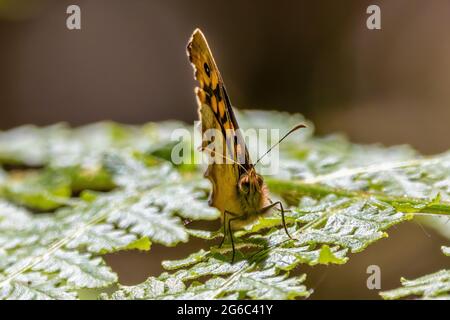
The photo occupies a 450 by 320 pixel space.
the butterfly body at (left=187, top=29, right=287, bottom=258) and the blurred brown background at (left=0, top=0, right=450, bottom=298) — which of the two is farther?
the blurred brown background at (left=0, top=0, right=450, bottom=298)

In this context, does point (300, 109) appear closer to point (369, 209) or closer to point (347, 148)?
point (347, 148)

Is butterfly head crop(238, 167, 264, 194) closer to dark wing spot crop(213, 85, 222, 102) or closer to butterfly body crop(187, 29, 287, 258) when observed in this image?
butterfly body crop(187, 29, 287, 258)

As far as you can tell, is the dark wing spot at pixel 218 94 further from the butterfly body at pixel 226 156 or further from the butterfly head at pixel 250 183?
the butterfly head at pixel 250 183

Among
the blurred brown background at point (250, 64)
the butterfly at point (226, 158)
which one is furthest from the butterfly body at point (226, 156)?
the blurred brown background at point (250, 64)

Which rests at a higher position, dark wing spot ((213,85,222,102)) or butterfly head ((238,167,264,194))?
dark wing spot ((213,85,222,102))

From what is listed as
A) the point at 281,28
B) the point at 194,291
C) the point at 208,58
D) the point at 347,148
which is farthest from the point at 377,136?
the point at 194,291

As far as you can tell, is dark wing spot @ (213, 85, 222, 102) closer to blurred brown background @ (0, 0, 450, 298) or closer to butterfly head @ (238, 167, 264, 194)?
butterfly head @ (238, 167, 264, 194)

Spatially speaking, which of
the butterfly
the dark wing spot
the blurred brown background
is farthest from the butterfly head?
the blurred brown background
